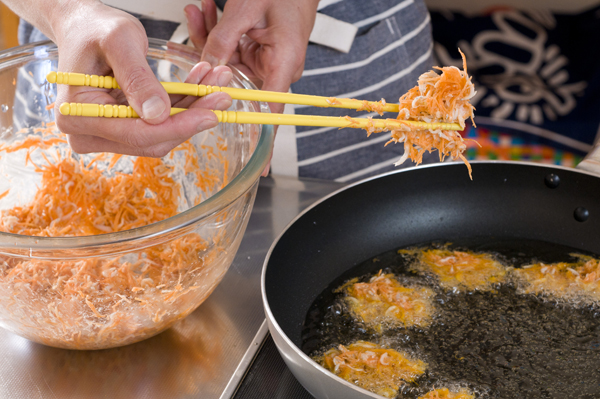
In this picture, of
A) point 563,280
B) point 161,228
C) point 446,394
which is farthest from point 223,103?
point 563,280

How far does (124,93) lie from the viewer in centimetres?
63

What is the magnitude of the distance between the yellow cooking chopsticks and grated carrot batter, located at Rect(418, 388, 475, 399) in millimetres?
377

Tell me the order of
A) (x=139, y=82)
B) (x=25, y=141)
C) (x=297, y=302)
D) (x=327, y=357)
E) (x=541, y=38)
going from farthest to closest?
(x=541, y=38)
(x=25, y=141)
(x=297, y=302)
(x=327, y=357)
(x=139, y=82)

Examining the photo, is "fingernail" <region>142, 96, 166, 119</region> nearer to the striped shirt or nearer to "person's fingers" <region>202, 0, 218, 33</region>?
"person's fingers" <region>202, 0, 218, 33</region>

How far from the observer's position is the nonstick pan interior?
36.3 inches

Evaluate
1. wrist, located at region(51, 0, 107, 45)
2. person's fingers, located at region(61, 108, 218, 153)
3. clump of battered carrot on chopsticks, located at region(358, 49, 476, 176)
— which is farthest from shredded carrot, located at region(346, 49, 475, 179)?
wrist, located at region(51, 0, 107, 45)

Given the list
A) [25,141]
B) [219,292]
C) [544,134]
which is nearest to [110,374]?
[219,292]

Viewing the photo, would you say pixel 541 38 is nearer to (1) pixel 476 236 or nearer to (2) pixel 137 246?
(1) pixel 476 236

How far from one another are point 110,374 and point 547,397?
0.58m

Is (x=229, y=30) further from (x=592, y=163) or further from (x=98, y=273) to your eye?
(x=592, y=163)

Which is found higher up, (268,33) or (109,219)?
(268,33)

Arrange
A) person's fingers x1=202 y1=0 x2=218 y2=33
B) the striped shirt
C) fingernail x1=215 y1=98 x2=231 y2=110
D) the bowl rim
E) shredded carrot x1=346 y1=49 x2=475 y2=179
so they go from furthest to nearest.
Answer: the striped shirt → person's fingers x1=202 y1=0 x2=218 y2=33 → shredded carrot x1=346 y1=49 x2=475 y2=179 → fingernail x1=215 y1=98 x2=231 y2=110 → the bowl rim

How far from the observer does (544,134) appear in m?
2.60

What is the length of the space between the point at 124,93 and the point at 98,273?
0.24m
